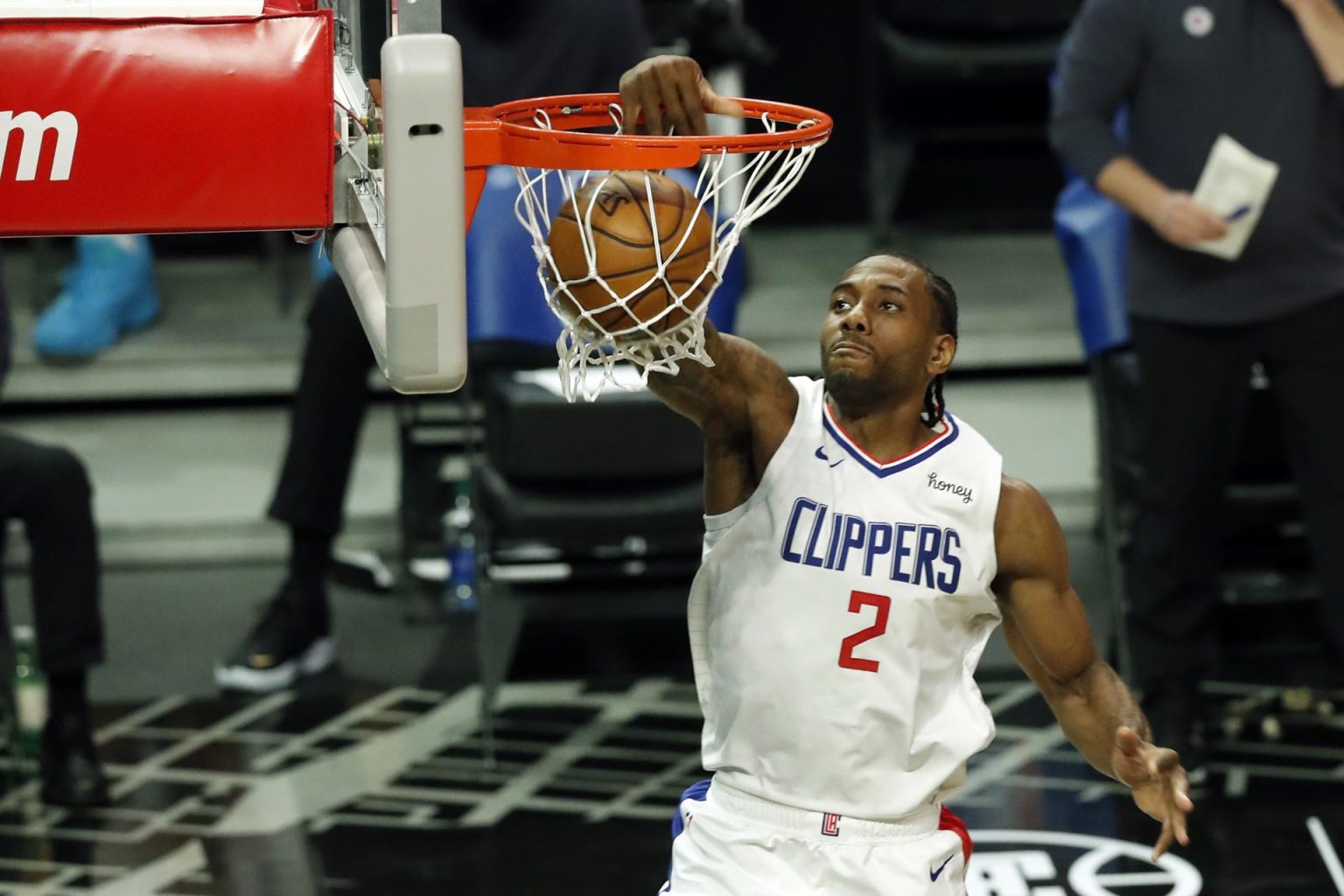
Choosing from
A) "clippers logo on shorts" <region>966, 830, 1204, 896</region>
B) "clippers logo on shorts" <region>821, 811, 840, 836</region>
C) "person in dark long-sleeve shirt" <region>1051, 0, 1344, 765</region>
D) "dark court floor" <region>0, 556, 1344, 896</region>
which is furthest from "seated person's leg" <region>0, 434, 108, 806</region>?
"person in dark long-sleeve shirt" <region>1051, 0, 1344, 765</region>

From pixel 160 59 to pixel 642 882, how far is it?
2.76 metres

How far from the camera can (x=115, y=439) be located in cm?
779

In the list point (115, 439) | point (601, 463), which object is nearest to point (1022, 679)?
point (601, 463)

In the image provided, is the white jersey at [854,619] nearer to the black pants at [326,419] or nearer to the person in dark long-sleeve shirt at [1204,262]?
the person in dark long-sleeve shirt at [1204,262]

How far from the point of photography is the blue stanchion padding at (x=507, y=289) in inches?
235

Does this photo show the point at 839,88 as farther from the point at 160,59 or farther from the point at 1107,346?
the point at 160,59

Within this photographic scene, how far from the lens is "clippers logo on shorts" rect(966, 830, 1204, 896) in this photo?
4.74 metres

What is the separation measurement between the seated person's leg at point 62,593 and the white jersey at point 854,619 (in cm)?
255

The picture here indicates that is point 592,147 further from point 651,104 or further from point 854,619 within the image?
point 854,619

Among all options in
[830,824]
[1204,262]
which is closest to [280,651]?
[1204,262]

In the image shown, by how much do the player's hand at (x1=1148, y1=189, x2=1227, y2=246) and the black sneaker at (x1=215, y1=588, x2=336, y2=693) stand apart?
2776 mm

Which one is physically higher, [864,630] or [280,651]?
[864,630]

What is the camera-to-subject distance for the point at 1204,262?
5.22 meters

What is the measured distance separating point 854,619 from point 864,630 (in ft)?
0.08
